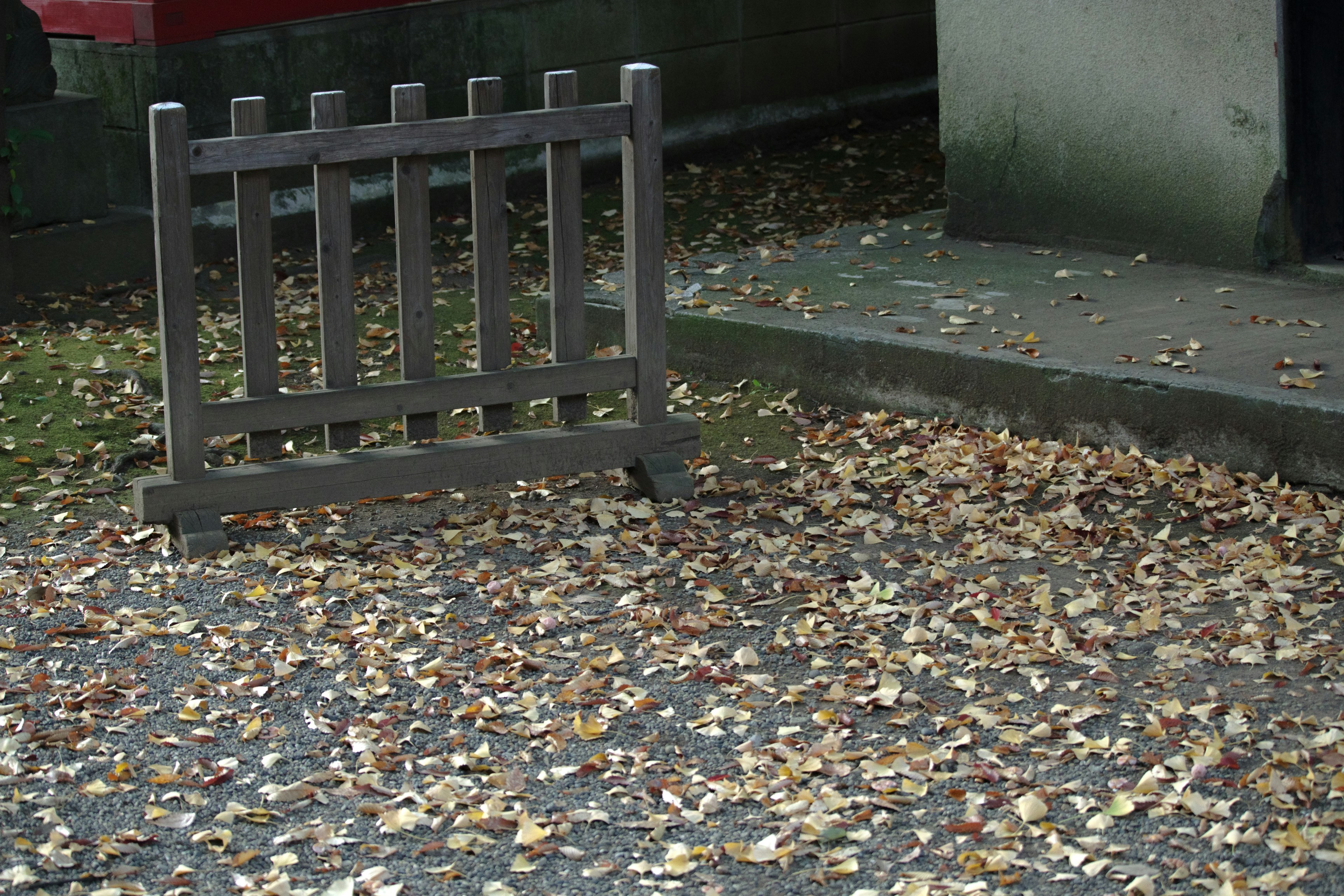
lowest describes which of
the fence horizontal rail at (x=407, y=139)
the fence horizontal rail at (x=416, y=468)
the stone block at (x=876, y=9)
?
the fence horizontal rail at (x=416, y=468)

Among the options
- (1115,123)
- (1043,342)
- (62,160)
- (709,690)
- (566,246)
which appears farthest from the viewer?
(62,160)

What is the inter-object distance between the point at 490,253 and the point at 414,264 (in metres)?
0.27

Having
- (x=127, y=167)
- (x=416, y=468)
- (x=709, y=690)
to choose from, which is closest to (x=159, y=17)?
(x=127, y=167)

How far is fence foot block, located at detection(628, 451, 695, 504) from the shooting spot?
582cm

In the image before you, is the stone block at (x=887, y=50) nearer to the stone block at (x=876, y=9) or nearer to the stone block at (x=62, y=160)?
the stone block at (x=876, y=9)

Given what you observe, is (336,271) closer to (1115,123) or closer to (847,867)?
(847,867)

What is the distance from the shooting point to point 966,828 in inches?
142

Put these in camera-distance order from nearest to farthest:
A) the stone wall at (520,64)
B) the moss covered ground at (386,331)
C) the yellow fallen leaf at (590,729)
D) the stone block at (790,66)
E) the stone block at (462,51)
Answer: the yellow fallen leaf at (590,729) → the moss covered ground at (386,331) → the stone wall at (520,64) → the stone block at (462,51) → the stone block at (790,66)

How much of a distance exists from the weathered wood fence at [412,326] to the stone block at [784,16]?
23.0ft

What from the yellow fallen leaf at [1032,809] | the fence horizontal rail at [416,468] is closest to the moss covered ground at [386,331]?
the fence horizontal rail at [416,468]

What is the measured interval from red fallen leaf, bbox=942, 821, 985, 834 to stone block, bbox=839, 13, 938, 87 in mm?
10219

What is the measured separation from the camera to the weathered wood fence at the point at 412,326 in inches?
205

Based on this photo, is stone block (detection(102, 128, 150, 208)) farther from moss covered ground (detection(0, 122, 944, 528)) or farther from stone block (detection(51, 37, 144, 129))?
moss covered ground (detection(0, 122, 944, 528))

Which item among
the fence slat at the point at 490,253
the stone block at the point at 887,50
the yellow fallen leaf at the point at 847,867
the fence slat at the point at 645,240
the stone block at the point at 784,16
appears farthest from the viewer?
the stone block at the point at 887,50
